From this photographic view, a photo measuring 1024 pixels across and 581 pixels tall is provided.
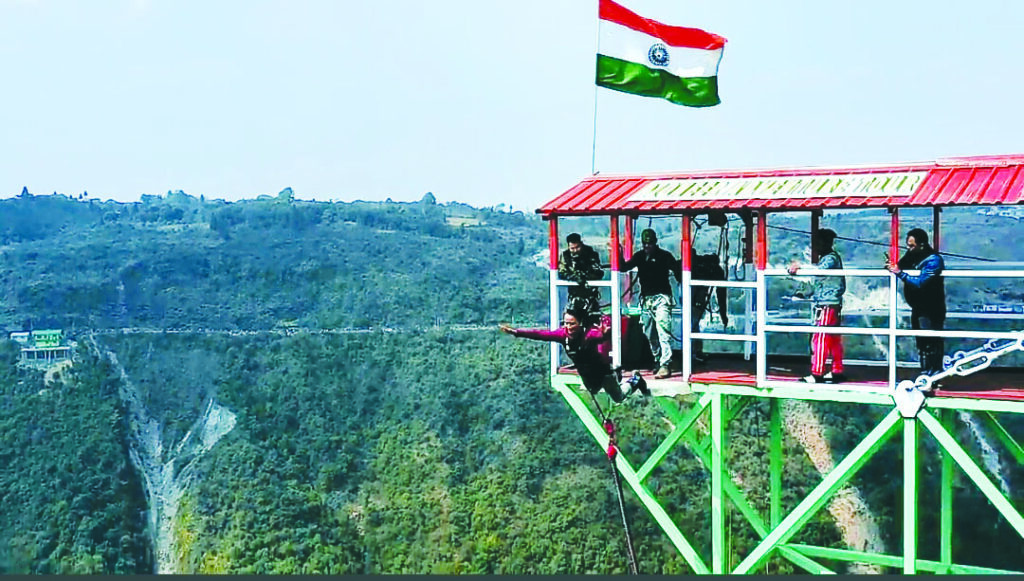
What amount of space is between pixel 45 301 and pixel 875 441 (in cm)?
7753

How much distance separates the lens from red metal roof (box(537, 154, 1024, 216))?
11203 millimetres

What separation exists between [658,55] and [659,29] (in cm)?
27

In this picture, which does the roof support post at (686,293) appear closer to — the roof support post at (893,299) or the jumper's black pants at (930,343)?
the roof support post at (893,299)

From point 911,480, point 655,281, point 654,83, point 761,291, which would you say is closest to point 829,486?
point 911,480

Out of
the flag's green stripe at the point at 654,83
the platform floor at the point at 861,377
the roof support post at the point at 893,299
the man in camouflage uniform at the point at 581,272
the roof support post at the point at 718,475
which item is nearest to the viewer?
the roof support post at the point at 893,299

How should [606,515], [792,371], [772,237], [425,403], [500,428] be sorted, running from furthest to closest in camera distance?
1. [772,237]
2. [425,403]
3. [500,428]
4. [606,515]
5. [792,371]

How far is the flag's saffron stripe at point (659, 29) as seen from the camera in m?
14.2

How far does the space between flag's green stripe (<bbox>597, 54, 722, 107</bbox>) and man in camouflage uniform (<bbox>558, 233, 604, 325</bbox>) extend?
240 cm

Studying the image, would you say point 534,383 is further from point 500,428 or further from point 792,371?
point 792,371

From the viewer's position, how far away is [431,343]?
229 ft

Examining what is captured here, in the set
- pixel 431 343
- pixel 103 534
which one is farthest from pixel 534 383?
pixel 103 534

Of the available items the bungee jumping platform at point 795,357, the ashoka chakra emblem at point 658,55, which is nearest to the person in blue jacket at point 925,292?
the bungee jumping platform at point 795,357

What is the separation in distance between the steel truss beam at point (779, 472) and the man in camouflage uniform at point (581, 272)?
29.3 inches

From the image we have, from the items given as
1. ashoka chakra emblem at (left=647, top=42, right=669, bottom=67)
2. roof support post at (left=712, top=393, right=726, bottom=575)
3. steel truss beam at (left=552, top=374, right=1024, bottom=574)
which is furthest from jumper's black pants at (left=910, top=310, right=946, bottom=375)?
ashoka chakra emblem at (left=647, top=42, right=669, bottom=67)
